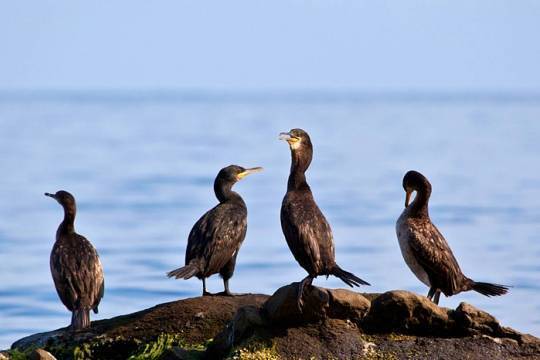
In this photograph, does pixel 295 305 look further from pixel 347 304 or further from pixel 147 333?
pixel 147 333

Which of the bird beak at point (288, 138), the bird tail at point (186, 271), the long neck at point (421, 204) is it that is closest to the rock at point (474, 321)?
the long neck at point (421, 204)

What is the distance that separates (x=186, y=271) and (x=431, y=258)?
2.36 m

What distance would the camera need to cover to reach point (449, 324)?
11.5 metres

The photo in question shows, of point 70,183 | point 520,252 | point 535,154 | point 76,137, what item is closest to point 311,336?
point 520,252

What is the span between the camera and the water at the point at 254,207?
2289cm

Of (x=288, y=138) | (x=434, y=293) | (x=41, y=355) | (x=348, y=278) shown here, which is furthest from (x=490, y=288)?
(x=41, y=355)

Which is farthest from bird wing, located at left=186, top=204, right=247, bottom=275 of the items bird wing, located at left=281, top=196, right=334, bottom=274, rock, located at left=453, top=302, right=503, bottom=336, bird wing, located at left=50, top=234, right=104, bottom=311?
rock, located at left=453, top=302, right=503, bottom=336

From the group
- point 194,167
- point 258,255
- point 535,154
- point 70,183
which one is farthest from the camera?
point 535,154

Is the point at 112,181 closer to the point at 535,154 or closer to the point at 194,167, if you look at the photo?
the point at 194,167

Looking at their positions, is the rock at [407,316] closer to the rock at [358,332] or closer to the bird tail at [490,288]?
the rock at [358,332]

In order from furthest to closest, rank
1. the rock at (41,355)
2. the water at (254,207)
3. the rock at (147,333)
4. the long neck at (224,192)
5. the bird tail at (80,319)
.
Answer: the water at (254,207), the long neck at (224,192), the bird tail at (80,319), the rock at (147,333), the rock at (41,355)

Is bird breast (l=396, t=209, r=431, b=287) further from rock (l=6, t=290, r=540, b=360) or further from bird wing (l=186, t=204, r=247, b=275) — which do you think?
rock (l=6, t=290, r=540, b=360)

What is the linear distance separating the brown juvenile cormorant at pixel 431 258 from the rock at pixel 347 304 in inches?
105

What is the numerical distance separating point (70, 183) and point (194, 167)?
789 cm
